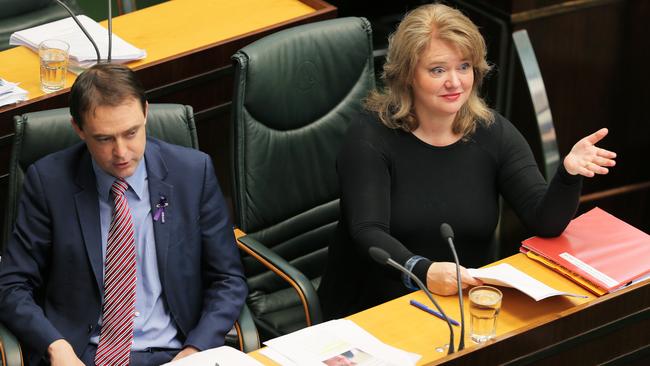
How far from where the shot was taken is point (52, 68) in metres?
3.40

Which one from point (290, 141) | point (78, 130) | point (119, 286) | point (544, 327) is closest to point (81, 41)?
point (290, 141)

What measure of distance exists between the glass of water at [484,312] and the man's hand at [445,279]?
10cm

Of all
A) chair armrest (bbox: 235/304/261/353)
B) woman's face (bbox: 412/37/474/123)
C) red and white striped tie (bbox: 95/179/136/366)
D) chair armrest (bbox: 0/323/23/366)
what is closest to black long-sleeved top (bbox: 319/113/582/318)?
woman's face (bbox: 412/37/474/123)

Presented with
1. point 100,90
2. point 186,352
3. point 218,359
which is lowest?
point 186,352

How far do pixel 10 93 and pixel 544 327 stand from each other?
180 centimetres

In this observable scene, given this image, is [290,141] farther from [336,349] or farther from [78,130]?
[336,349]

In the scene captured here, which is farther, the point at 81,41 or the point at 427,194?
the point at 81,41

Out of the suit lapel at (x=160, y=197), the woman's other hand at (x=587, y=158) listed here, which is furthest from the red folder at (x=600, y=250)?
the suit lapel at (x=160, y=197)

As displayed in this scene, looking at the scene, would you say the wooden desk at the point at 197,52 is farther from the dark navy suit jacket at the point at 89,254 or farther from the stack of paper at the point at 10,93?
the dark navy suit jacket at the point at 89,254

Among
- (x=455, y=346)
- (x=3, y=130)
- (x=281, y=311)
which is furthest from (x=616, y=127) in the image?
(x=3, y=130)

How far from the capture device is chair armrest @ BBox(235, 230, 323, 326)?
2.83 m

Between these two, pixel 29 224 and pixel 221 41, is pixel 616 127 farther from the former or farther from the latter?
pixel 29 224

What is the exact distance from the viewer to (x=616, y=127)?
167 inches

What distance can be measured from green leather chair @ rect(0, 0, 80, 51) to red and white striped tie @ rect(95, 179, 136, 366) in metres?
1.78
